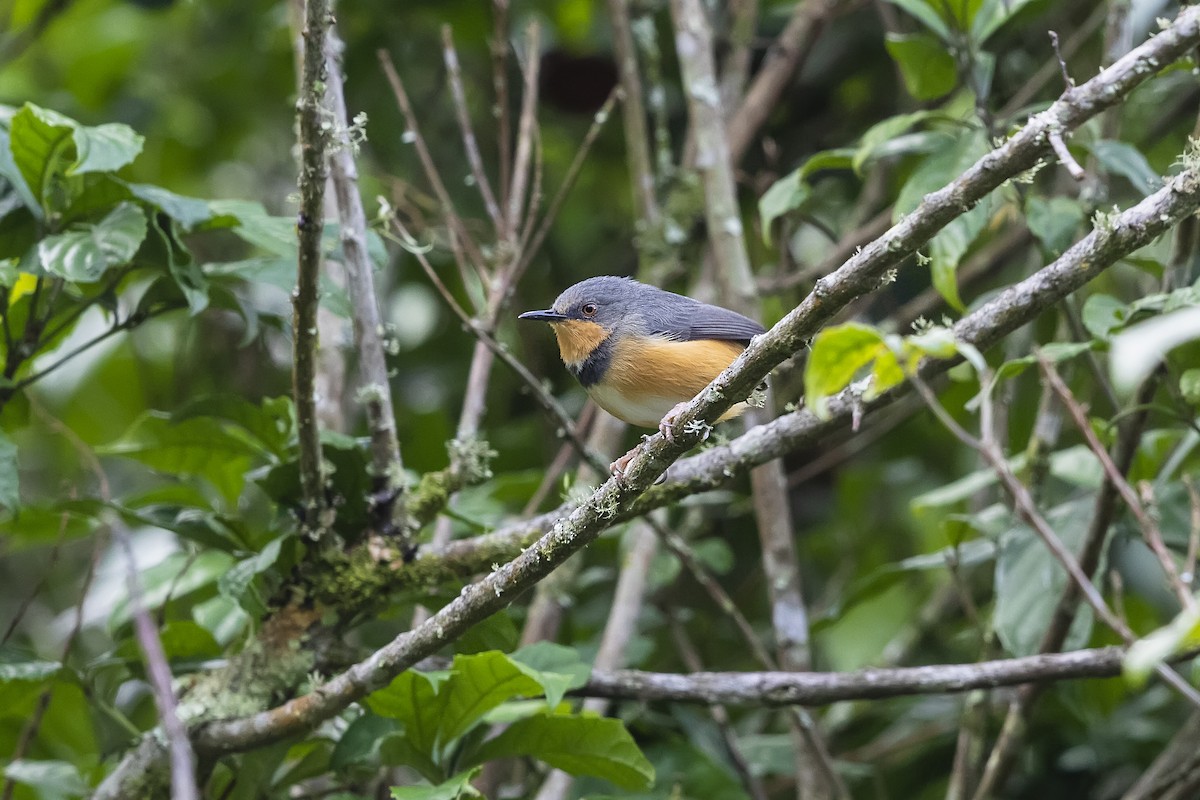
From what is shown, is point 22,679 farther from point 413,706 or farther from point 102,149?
point 102,149

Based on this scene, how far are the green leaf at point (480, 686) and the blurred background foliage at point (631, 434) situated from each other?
287 millimetres

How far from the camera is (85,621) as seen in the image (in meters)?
5.30

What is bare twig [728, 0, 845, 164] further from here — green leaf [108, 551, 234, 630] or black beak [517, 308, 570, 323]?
green leaf [108, 551, 234, 630]

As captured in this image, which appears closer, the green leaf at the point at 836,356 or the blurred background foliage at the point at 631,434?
the green leaf at the point at 836,356

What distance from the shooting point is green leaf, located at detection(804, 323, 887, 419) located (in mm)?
1510

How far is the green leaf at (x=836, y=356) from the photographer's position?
4.95 ft

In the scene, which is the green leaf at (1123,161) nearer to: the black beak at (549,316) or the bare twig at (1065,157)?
the black beak at (549,316)

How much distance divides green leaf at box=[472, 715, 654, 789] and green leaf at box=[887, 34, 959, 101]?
7.46 feet

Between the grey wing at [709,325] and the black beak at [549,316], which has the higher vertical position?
the grey wing at [709,325]

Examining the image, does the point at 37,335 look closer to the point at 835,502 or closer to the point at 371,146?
the point at 371,146

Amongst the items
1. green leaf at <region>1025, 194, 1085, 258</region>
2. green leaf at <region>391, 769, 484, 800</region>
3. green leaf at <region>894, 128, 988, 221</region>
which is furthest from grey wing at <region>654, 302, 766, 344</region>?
green leaf at <region>391, 769, 484, 800</region>

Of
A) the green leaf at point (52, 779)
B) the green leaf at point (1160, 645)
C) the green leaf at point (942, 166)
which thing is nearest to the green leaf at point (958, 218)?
the green leaf at point (942, 166)

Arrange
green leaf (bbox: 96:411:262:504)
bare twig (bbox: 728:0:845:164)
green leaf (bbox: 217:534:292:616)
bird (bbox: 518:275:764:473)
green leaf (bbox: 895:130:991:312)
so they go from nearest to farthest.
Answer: green leaf (bbox: 217:534:292:616) → green leaf (bbox: 895:130:991:312) → green leaf (bbox: 96:411:262:504) → bird (bbox: 518:275:764:473) → bare twig (bbox: 728:0:845:164)

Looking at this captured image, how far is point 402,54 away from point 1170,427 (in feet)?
13.1
